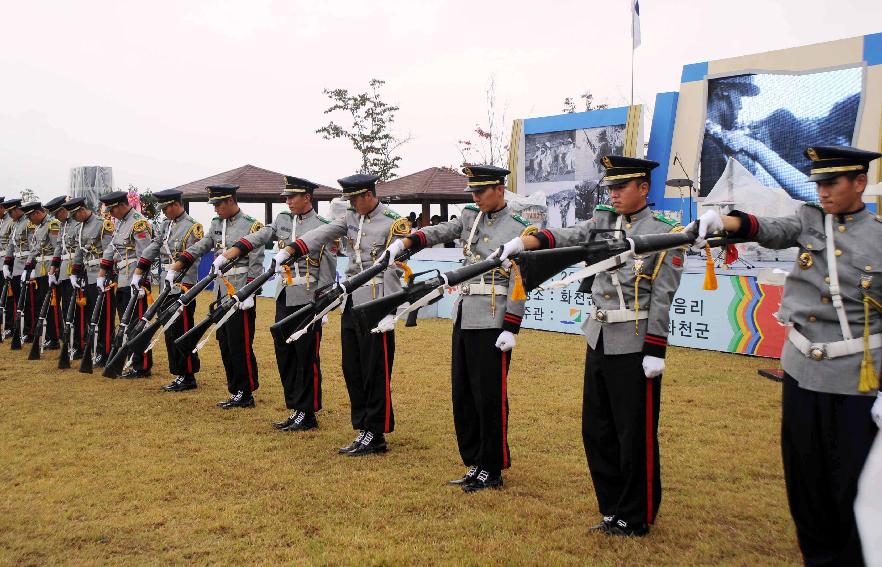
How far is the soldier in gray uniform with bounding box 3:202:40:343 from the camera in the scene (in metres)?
11.5

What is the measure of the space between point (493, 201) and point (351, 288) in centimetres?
115

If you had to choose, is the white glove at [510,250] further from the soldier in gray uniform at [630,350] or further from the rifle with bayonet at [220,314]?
the rifle with bayonet at [220,314]

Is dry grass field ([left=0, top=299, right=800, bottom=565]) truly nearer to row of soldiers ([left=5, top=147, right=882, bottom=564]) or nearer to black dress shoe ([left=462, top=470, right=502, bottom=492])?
black dress shoe ([left=462, top=470, right=502, bottom=492])

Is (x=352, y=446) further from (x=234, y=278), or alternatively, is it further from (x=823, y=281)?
(x=823, y=281)

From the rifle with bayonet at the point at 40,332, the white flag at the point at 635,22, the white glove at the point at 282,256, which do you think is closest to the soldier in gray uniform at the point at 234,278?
the white glove at the point at 282,256

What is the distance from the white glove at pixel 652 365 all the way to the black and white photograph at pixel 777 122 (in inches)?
387

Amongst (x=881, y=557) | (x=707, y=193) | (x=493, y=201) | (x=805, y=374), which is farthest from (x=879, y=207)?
(x=881, y=557)

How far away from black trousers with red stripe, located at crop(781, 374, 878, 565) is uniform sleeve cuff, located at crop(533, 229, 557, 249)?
126 cm

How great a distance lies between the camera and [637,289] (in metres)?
4.02

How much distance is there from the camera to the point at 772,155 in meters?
13.1

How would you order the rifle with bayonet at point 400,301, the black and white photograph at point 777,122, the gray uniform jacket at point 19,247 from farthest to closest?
the black and white photograph at point 777,122
the gray uniform jacket at point 19,247
the rifle with bayonet at point 400,301

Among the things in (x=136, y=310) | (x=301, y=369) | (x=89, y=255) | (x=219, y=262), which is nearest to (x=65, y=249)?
(x=89, y=255)

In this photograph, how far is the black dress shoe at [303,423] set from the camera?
6414mm

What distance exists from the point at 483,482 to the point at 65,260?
803 centimetres
